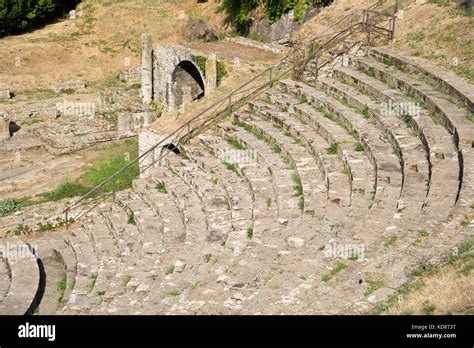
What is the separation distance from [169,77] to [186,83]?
A: 33.9 inches

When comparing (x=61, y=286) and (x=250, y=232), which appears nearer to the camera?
(x=250, y=232)

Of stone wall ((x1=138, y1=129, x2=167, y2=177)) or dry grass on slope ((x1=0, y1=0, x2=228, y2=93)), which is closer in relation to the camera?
stone wall ((x1=138, y1=129, x2=167, y2=177))

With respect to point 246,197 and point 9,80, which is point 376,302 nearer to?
point 246,197

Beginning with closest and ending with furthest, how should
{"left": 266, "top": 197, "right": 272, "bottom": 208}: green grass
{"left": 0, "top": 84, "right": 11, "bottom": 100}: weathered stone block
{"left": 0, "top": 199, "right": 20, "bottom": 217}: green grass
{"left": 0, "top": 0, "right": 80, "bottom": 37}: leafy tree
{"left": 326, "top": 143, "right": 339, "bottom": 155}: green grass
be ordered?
{"left": 266, "top": 197, "right": 272, "bottom": 208}: green grass
{"left": 326, "top": 143, "right": 339, "bottom": 155}: green grass
{"left": 0, "top": 199, "right": 20, "bottom": 217}: green grass
{"left": 0, "top": 84, "right": 11, "bottom": 100}: weathered stone block
{"left": 0, "top": 0, "right": 80, "bottom": 37}: leafy tree

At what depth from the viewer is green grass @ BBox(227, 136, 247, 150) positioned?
18.9 metres

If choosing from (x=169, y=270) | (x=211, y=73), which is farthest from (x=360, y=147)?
(x=211, y=73)

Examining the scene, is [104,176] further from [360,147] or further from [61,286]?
[360,147]

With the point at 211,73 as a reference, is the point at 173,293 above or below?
below

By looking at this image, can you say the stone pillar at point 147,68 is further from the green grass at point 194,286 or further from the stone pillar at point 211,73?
the green grass at point 194,286

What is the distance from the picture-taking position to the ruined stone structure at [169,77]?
3084 cm

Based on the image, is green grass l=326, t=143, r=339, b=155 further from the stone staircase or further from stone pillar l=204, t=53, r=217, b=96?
stone pillar l=204, t=53, r=217, b=96

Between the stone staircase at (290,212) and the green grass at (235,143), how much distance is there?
0.08 metres

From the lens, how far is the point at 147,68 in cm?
3300

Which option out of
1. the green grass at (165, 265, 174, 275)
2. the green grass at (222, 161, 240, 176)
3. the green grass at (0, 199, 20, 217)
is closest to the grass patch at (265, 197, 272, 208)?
the green grass at (222, 161, 240, 176)
